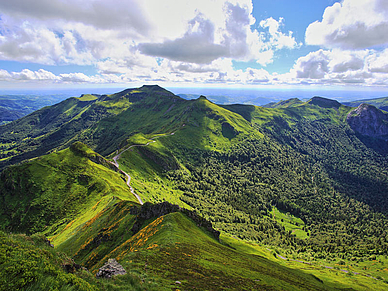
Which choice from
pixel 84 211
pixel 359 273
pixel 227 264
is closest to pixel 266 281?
pixel 227 264

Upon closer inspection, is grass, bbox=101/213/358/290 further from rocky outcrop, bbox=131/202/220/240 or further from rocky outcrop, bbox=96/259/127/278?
rocky outcrop, bbox=131/202/220/240

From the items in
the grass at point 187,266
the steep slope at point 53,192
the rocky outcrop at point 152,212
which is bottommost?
the steep slope at point 53,192

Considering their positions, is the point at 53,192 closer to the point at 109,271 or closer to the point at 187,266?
the point at 109,271

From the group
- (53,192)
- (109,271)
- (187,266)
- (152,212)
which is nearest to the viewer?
(109,271)

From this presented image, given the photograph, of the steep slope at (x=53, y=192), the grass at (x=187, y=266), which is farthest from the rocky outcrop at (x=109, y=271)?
the steep slope at (x=53, y=192)

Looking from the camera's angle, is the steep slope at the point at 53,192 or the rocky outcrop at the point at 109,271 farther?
the steep slope at the point at 53,192

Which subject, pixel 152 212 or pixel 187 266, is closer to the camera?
pixel 187 266

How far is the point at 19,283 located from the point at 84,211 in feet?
382

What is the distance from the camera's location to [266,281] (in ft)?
142

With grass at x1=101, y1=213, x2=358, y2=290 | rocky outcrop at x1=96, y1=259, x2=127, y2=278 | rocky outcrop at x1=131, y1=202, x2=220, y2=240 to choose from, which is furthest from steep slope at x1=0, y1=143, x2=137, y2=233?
rocky outcrop at x1=96, y1=259, x2=127, y2=278

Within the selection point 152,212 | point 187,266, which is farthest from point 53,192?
point 187,266

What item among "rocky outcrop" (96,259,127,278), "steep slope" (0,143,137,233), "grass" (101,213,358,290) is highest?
"rocky outcrop" (96,259,127,278)

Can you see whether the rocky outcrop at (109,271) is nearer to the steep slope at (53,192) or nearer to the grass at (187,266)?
the grass at (187,266)

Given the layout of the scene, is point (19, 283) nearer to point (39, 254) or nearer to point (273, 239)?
point (39, 254)
